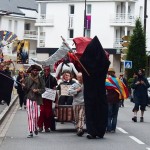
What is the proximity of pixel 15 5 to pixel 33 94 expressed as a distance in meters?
76.3

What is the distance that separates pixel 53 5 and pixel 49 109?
64.0 meters

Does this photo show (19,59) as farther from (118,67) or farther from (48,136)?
(118,67)

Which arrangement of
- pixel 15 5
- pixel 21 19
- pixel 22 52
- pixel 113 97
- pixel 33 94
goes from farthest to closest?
pixel 21 19
pixel 15 5
pixel 22 52
pixel 113 97
pixel 33 94

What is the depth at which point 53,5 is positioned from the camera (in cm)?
8431

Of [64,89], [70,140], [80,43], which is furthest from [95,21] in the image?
[70,140]

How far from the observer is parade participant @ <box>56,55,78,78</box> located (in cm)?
2319

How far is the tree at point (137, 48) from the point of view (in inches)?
2234

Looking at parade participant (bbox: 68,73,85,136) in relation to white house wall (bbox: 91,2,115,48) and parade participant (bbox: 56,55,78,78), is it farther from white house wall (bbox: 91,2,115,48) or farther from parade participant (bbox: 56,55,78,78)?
white house wall (bbox: 91,2,115,48)

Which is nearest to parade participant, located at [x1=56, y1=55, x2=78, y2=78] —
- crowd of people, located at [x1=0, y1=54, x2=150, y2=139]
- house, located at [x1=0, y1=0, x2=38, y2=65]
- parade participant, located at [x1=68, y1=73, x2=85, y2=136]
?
crowd of people, located at [x1=0, y1=54, x2=150, y2=139]

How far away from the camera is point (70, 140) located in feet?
61.1

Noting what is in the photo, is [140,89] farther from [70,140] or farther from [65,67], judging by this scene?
[70,140]

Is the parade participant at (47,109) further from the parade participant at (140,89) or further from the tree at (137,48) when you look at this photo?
the tree at (137,48)

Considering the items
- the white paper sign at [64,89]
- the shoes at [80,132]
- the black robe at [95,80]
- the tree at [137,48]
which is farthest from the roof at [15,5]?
the shoes at [80,132]

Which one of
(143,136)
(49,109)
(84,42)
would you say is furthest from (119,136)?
(84,42)
